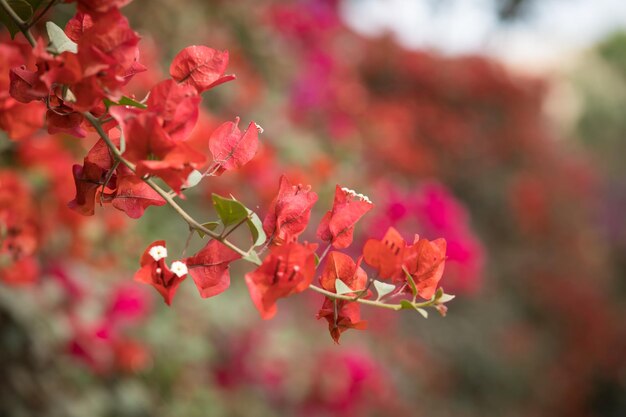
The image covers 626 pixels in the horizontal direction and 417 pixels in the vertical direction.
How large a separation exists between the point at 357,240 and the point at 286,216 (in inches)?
73.6

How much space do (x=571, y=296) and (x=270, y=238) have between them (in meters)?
4.62

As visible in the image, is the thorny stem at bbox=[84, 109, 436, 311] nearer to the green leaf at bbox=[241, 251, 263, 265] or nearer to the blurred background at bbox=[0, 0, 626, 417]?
the green leaf at bbox=[241, 251, 263, 265]

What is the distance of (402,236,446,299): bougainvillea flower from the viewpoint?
0.54 m

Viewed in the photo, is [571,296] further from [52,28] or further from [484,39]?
[52,28]

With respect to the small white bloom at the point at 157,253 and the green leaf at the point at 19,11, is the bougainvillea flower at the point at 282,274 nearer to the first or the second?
the small white bloom at the point at 157,253

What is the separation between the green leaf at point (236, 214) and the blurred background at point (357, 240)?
0.56 metres

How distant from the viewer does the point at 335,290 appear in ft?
1.79

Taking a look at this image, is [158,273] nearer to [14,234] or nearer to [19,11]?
[19,11]

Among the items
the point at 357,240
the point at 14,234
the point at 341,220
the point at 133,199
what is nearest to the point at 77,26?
the point at 133,199

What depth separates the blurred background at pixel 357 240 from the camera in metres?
1.45

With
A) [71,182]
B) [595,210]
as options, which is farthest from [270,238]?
[595,210]

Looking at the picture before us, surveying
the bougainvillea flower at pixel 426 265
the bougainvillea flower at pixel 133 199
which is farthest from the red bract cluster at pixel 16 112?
the bougainvillea flower at pixel 426 265

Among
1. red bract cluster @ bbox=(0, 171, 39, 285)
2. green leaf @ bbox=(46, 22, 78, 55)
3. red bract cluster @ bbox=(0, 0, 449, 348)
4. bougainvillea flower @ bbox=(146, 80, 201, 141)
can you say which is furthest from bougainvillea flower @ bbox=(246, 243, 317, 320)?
red bract cluster @ bbox=(0, 171, 39, 285)

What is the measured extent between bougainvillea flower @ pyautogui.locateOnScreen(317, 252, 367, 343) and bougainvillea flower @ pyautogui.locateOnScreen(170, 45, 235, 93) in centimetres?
16
